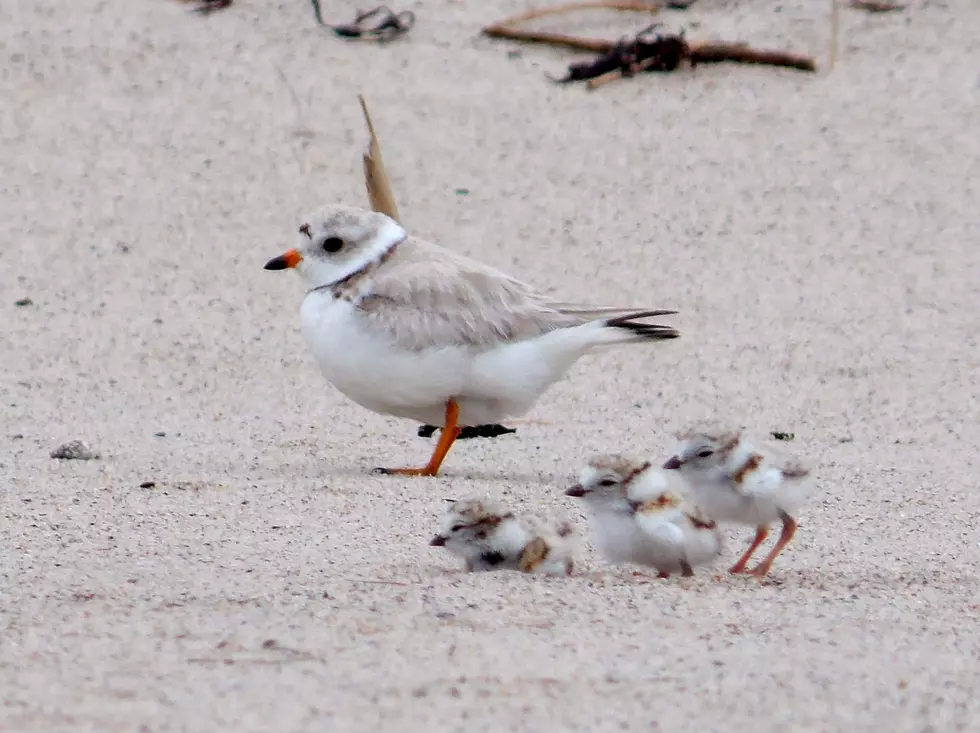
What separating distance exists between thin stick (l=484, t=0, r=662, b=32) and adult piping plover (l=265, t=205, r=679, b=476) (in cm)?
390

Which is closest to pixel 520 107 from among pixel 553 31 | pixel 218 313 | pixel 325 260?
pixel 553 31

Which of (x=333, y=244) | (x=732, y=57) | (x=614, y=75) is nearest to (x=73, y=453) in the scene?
(x=333, y=244)

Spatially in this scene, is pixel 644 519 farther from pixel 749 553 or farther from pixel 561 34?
pixel 561 34

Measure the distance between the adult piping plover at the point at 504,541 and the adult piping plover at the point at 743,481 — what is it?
48 centimetres

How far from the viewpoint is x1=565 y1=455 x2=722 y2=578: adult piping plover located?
3.96 metres

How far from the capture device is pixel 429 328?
17.2 ft

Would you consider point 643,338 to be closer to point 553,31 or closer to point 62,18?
point 553,31

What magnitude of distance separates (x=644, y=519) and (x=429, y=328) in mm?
1459

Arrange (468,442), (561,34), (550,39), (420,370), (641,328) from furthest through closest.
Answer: (561,34), (550,39), (468,442), (641,328), (420,370)

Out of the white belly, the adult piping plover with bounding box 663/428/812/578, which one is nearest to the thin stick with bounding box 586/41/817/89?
the white belly

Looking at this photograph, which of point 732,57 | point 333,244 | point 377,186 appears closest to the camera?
point 333,244

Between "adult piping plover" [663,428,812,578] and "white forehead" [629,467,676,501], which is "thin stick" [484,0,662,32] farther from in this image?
"white forehead" [629,467,676,501]

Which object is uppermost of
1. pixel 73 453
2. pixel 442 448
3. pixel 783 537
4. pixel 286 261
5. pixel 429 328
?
pixel 286 261

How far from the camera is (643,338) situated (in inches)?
213
